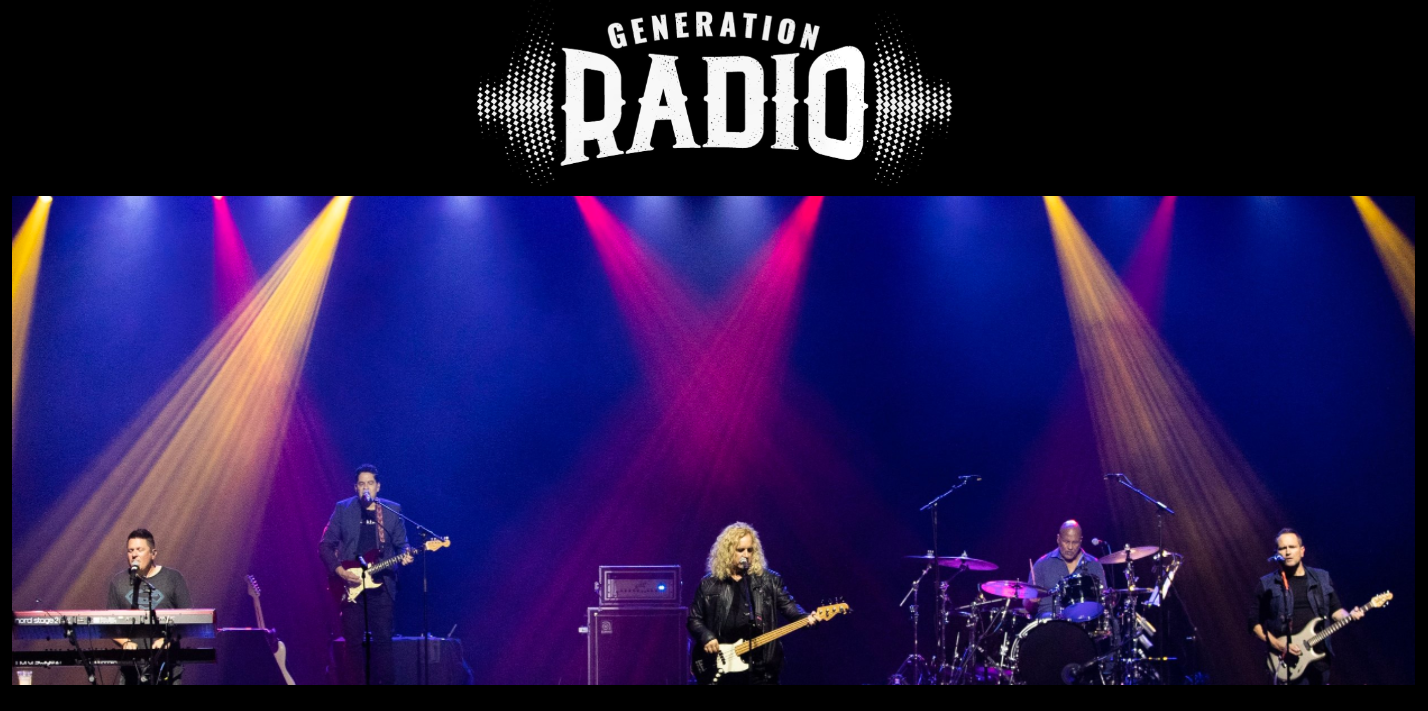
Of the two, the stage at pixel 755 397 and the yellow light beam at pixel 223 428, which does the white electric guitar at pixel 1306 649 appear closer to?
the stage at pixel 755 397

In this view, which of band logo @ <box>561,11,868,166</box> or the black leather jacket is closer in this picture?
band logo @ <box>561,11,868,166</box>

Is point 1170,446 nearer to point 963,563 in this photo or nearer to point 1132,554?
point 1132,554

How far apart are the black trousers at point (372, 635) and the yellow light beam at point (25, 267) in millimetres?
3224

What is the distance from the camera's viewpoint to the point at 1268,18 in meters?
7.19

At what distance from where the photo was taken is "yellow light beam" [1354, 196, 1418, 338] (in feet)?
33.3

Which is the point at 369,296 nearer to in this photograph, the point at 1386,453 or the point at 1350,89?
the point at 1350,89

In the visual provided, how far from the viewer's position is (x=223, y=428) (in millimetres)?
10461

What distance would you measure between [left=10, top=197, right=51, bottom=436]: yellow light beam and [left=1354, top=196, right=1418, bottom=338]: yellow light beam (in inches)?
417

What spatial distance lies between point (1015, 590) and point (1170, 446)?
2129 mm

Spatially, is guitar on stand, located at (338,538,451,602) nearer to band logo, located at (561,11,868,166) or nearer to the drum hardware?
the drum hardware

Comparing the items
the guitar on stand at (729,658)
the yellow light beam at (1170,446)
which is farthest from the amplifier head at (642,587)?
the yellow light beam at (1170,446)

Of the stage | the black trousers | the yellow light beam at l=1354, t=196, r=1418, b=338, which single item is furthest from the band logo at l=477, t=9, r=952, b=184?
the yellow light beam at l=1354, t=196, r=1418, b=338

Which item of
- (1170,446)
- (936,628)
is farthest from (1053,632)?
(1170,446)

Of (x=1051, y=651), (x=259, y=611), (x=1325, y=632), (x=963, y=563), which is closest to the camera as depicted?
(x=1325, y=632)
